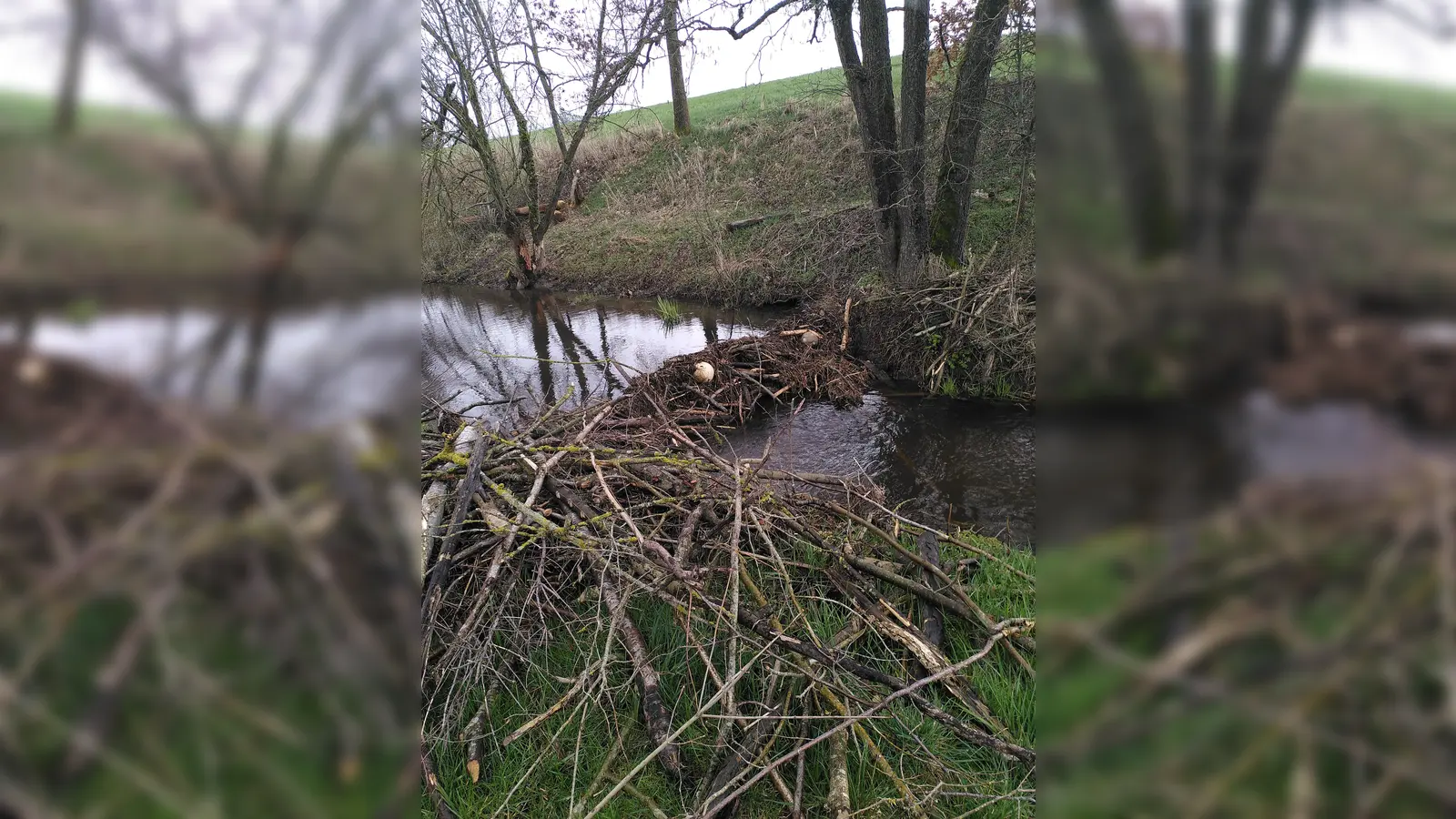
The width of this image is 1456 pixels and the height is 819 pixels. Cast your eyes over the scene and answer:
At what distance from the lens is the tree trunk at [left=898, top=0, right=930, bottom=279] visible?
8.16 m

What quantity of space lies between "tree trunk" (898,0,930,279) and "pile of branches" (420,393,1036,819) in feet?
18.7

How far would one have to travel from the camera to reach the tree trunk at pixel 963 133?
727 cm

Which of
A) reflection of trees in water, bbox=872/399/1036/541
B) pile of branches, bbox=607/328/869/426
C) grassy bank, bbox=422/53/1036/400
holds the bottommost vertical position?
reflection of trees in water, bbox=872/399/1036/541

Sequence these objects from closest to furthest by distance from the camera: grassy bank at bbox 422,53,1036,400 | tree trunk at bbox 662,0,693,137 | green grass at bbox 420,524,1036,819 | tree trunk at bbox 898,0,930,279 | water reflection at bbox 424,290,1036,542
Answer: green grass at bbox 420,524,1036,819
water reflection at bbox 424,290,1036,542
grassy bank at bbox 422,53,1036,400
tree trunk at bbox 898,0,930,279
tree trunk at bbox 662,0,693,137

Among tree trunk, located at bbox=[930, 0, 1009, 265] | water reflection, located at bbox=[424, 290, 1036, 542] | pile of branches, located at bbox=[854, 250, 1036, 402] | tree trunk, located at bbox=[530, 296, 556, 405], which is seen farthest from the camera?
tree trunk, located at bbox=[530, 296, 556, 405]
